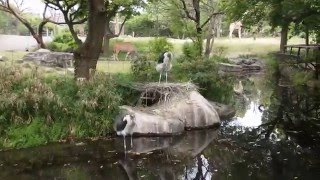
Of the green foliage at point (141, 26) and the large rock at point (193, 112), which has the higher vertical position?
the green foliage at point (141, 26)

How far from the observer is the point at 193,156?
A: 31.8 ft

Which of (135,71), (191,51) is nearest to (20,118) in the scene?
(135,71)

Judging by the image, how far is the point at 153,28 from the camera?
39031mm

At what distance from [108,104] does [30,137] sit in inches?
89.4

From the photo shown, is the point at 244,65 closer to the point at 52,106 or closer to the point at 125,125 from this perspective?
the point at 125,125

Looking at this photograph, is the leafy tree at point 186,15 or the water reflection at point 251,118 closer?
the water reflection at point 251,118

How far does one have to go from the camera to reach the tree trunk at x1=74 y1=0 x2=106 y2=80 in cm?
1227

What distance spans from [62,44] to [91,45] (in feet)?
53.4

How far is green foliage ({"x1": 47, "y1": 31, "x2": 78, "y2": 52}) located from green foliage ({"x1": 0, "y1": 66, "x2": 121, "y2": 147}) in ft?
51.4

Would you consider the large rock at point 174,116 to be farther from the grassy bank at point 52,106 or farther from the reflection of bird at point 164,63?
the reflection of bird at point 164,63

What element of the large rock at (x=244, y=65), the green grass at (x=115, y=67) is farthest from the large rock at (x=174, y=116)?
the large rock at (x=244, y=65)

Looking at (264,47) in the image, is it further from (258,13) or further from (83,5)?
(83,5)

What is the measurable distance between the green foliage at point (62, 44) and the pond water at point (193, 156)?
16.7 m

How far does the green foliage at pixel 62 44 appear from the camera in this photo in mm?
26691
